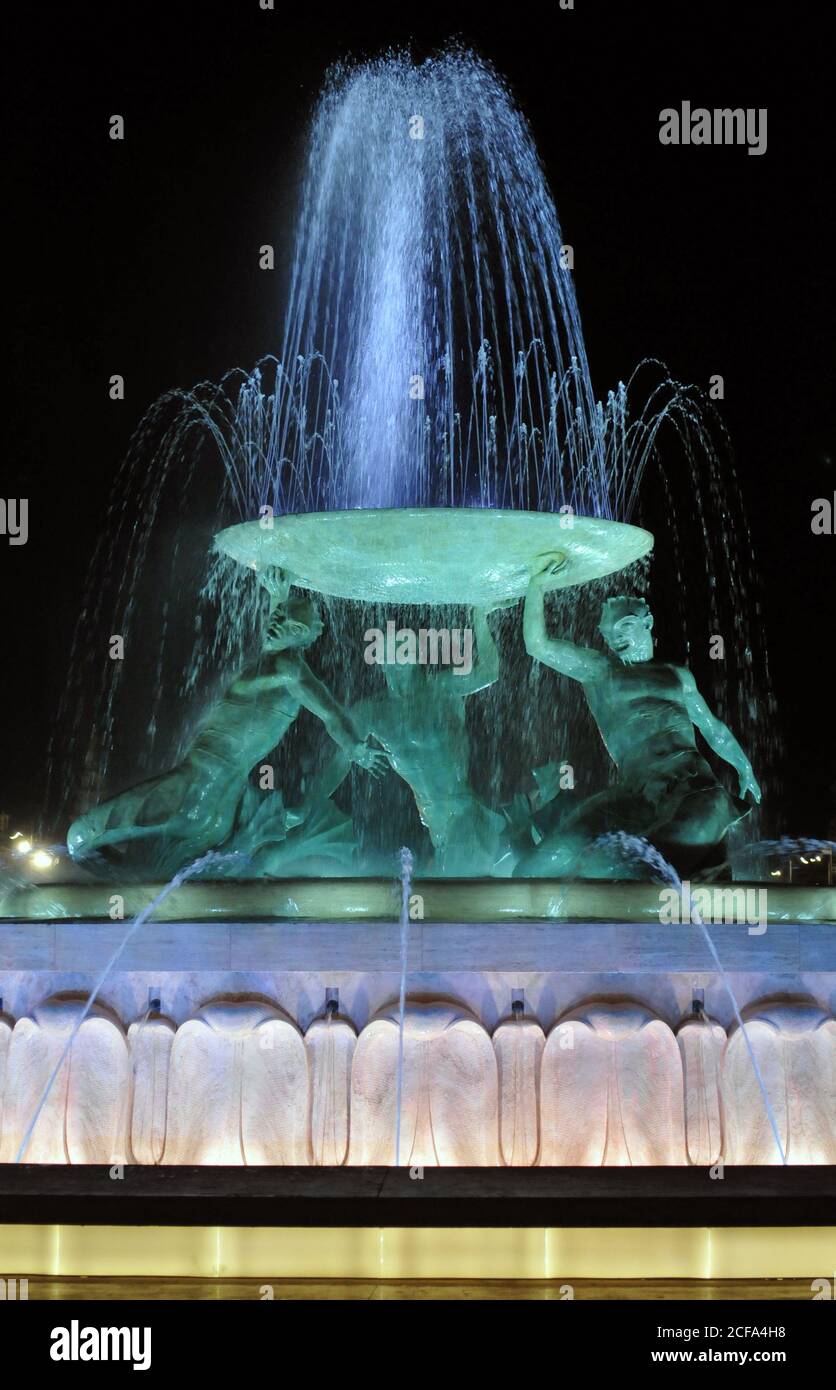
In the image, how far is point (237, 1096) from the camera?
731cm

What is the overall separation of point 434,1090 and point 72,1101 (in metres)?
1.72

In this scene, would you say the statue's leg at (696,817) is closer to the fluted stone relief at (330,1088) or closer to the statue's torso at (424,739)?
the statue's torso at (424,739)

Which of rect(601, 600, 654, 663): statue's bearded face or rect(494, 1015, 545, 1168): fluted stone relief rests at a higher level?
rect(601, 600, 654, 663): statue's bearded face

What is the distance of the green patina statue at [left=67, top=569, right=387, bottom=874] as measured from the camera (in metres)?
9.19

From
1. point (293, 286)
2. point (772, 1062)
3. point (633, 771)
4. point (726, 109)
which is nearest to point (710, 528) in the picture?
point (726, 109)

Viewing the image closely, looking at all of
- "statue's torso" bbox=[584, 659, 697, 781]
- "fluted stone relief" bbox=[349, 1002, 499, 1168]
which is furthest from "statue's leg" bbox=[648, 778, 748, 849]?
"fluted stone relief" bbox=[349, 1002, 499, 1168]

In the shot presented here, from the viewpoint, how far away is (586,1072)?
721 centimetres

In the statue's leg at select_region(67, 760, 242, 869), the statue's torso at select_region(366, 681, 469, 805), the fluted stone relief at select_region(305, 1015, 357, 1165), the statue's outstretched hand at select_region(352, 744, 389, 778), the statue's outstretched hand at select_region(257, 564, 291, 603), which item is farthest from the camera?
the statue's outstretched hand at select_region(257, 564, 291, 603)

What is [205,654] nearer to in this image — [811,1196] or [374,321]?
[374,321]

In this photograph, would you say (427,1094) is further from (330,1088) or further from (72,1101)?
(72,1101)

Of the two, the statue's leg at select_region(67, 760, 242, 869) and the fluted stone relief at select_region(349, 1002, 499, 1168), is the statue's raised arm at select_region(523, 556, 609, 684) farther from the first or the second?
the fluted stone relief at select_region(349, 1002, 499, 1168)

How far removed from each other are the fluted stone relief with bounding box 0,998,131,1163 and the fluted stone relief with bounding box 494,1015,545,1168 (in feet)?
5.83

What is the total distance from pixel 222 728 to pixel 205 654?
10.9 metres

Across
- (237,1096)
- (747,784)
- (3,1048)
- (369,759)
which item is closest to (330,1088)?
(237,1096)
